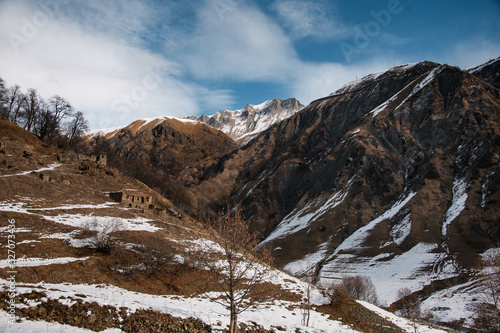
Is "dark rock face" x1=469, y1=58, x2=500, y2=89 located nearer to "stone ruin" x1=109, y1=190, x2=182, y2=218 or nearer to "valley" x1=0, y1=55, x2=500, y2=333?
"valley" x1=0, y1=55, x2=500, y2=333

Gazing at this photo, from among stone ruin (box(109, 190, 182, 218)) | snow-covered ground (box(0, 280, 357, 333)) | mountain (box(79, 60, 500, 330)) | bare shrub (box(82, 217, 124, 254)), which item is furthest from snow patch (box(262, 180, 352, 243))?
snow-covered ground (box(0, 280, 357, 333))

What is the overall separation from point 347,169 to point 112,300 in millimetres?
129055

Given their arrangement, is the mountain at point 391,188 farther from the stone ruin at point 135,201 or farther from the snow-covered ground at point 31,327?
the snow-covered ground at point 31,327

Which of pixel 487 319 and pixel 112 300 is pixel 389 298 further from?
pixel 112 300

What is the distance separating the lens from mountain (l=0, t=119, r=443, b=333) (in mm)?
12320

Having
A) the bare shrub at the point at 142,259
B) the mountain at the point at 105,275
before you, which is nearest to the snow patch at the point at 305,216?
the mountain at the point at 105,275

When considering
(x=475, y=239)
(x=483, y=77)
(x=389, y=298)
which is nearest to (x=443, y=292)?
(x=389, y=298)

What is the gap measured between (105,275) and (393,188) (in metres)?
116

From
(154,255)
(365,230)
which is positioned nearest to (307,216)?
(365,230)

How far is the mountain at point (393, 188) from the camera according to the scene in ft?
264

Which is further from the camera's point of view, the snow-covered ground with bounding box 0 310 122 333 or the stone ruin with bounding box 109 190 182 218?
the stone ruin with bounding box 109 190 182 218

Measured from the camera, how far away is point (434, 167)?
112000 mm

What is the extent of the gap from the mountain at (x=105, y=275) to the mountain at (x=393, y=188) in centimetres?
5108

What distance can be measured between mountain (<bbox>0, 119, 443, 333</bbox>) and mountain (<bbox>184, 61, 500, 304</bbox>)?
5108cm
